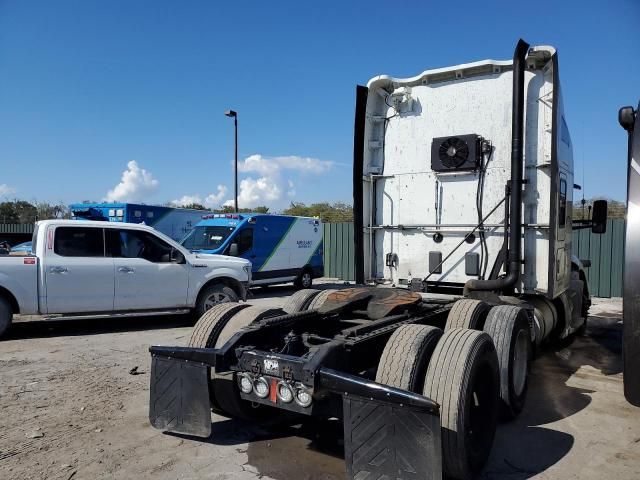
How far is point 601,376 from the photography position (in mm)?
6152

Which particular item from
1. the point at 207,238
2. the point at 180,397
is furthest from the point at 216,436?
the point at 207,238

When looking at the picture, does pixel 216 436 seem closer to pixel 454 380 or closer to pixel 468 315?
pixel 454 380

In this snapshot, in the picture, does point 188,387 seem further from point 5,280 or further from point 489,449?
point 5,280

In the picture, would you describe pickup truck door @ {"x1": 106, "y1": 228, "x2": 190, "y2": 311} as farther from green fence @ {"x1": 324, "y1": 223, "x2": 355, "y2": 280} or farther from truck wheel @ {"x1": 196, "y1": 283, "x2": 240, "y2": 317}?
green fence @ {"x1": 324, "y1": 223, "x2": 355, "y2": 280}

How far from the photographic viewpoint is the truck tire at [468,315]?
465cm

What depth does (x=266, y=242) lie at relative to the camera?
15.0 m

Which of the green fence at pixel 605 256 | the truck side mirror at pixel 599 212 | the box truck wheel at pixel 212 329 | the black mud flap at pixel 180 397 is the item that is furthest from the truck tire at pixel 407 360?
the green fence at pixel 605 256

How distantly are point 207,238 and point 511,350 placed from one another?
1104cm

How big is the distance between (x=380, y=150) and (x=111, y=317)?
678 centimetres

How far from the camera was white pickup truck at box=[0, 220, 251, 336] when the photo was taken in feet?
26.3

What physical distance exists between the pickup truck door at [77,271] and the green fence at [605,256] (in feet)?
38.3

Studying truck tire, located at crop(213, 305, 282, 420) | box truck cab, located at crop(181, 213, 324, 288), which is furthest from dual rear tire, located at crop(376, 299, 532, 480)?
box truck cab, located at crop(181, 213, 324, 288)

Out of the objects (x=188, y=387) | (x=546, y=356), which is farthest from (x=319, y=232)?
(x=188, y=387)

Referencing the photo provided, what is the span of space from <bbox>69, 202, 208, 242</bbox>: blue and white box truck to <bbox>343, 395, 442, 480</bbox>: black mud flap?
1458 cm
